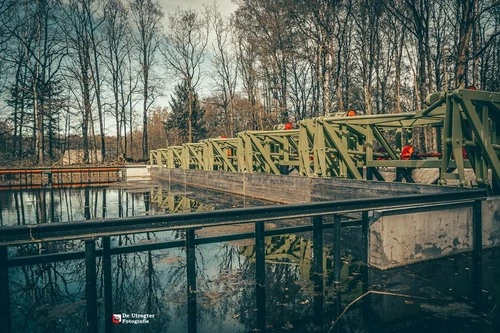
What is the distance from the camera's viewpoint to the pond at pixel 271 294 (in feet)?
9.70

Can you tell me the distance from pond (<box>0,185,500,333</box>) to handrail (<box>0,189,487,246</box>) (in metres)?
0.85

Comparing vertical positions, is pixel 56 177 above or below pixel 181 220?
below

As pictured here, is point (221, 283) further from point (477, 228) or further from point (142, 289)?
point (477, 228)

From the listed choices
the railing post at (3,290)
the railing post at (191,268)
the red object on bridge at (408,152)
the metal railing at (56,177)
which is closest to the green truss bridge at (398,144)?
the red object on bridge at (408,152)

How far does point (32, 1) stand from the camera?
2594 cm

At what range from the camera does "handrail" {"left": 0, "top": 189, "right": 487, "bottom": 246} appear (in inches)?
103

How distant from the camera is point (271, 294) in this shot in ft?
11.9

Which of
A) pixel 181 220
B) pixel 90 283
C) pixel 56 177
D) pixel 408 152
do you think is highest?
pixel 408 152

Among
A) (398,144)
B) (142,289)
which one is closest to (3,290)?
(142,289)

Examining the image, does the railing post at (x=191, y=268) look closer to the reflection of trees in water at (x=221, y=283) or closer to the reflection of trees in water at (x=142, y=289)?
the reflection of trees in water at (x=221, y=283)

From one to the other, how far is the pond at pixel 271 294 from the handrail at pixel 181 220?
848 mm

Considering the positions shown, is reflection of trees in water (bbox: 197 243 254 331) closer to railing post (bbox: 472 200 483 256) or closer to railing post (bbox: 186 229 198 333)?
railing post (bbox: 186 229 198 333)

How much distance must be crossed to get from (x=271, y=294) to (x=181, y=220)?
1.34 metres

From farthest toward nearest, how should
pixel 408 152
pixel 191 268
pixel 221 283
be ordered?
pixel 408 152 < pixel 221 283 < pixel 191 268
